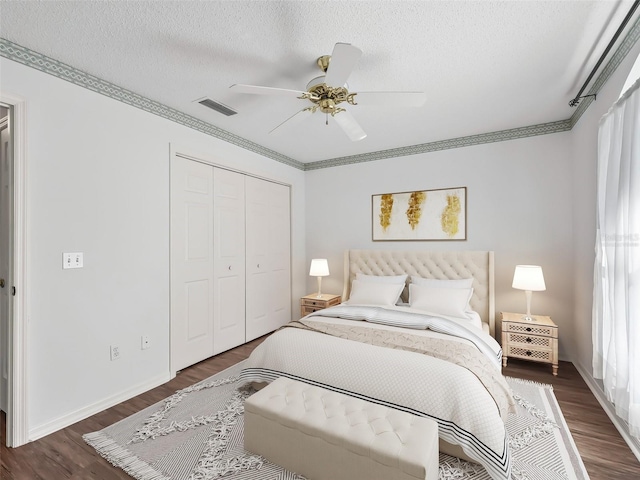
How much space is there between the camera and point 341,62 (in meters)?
1.71

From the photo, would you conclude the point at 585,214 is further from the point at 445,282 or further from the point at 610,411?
the point at 610,411

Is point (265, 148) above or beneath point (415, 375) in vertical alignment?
above

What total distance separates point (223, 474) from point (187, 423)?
2.04 ft

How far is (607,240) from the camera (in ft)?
6.99

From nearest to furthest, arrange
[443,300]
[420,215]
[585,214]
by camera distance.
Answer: [585,214]
[443,300]
[420,215]

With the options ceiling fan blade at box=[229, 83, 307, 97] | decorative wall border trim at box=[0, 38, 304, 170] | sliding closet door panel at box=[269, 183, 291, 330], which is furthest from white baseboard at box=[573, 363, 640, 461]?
decorative wall border trim at box=[0, 38, 304, 170]

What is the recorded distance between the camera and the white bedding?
65.5 inches

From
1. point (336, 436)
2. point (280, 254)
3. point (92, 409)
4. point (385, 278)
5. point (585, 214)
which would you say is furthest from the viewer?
point (280, 254)

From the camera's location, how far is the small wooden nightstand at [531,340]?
2.95m

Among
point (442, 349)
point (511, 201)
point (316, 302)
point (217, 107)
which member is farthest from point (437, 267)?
point (217, 107)

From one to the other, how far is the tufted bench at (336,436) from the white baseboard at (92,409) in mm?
1383

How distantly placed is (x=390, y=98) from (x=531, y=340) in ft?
8.96

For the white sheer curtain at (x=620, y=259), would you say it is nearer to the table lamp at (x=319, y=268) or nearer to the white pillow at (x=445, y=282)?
the white pillow at (x=445, y=282)

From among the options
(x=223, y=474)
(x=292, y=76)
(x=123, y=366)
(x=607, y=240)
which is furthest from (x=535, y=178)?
(x=123, y=366)
